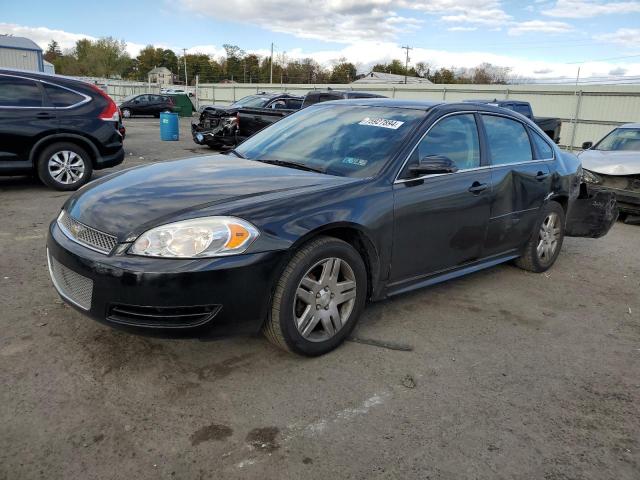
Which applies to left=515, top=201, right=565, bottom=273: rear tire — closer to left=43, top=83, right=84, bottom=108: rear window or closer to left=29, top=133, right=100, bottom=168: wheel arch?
left=29, top=133, right=100, bottom=168: wheel arch

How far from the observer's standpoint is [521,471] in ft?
7.65

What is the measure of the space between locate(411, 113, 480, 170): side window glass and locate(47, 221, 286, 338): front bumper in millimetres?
1533

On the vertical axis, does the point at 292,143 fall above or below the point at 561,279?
above

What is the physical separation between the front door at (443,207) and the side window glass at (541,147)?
1.07 metres

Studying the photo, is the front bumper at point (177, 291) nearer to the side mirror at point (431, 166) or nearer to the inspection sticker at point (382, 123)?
the side mirror at point (431, 166)

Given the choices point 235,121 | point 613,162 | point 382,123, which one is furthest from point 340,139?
point 235,121

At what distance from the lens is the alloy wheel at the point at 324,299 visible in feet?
10.1

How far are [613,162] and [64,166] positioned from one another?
8.41m

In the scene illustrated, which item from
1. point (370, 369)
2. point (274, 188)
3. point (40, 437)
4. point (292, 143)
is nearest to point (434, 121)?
point (292, 143)

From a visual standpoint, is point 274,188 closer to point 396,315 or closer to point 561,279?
point 396,315

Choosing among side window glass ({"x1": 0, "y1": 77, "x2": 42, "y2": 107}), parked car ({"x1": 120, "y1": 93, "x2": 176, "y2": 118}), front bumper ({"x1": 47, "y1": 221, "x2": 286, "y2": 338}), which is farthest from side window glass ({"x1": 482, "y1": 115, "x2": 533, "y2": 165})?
parked car ({"x1": 120, "y1": 93, "x2": 176, "y2": 118})

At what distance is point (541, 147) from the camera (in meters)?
5.00

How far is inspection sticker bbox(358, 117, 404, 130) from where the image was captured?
12.4 ft

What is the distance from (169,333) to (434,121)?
7.91 ft
